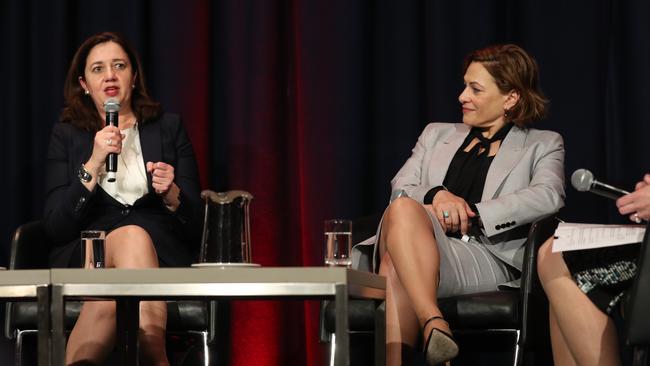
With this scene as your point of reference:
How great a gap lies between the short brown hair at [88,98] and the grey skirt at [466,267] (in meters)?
1.02

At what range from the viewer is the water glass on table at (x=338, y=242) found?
262 centimetres

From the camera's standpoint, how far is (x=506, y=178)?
3266 mm

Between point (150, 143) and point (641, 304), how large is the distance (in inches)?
71.8

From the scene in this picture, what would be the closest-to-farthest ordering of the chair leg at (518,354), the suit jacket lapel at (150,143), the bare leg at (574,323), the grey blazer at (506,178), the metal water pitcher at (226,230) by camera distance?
1. the metal water pitcher at (226,230)
2. the bare leg at (574,323)
3. the chair leg at (518,354)
4. the grey blazer at (506,178)
5. the suit jacket lapel at (150,143)

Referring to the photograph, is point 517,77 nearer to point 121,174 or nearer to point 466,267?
point 466,267

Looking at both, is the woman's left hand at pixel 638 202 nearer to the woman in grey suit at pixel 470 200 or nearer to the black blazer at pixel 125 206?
the woman in grey suit at pixel 470 200

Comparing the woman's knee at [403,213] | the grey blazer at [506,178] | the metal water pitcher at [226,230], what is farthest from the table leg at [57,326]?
the grey blazer at [506,178]

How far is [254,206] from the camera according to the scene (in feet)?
12.7

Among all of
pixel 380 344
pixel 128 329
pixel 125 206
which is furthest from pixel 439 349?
pixel 125 206

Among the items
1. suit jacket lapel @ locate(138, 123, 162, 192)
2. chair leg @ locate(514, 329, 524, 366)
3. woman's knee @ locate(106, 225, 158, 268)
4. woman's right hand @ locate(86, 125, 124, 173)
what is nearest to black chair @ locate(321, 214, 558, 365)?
chair leg @ locate(514, 329, 524, 366)

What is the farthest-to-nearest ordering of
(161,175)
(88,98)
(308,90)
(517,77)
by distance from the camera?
(308,90) < (88,98) < (517,77) < (161,175)

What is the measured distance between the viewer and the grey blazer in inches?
122

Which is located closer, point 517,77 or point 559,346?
point 559,346

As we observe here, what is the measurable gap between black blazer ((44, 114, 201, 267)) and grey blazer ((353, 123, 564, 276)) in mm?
628
